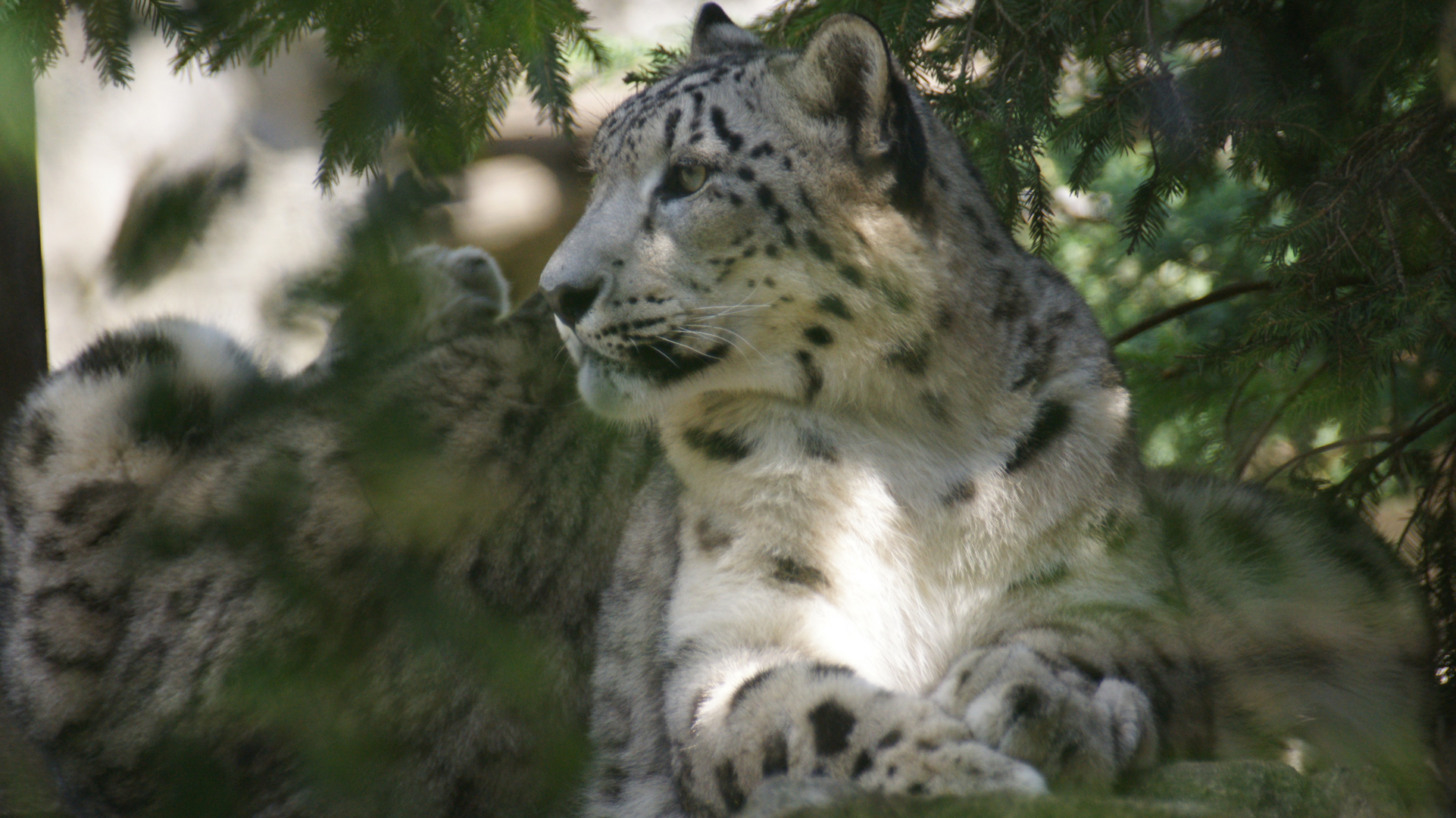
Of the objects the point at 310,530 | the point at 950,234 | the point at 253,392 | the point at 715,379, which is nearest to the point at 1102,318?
the point at 950,234

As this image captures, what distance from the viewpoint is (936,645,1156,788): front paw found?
89.4 inches

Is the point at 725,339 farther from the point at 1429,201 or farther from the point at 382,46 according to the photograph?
the point at 1429,201

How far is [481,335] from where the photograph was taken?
3988 mm

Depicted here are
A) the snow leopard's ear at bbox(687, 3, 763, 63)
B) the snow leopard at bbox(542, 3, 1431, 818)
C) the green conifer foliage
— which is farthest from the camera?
the snow leopard's ear at bbox(687, 3, 763, 63)

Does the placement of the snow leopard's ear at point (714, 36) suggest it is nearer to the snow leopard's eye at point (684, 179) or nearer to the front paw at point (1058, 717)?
the snow leopard's eye at point (684, 179)

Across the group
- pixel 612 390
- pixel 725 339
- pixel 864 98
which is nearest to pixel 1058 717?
pixel 725 339

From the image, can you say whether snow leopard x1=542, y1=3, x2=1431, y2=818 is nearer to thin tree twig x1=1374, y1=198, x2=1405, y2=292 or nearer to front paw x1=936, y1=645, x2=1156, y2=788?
front paw x1=936, y1=645, x2=1156, y2=788

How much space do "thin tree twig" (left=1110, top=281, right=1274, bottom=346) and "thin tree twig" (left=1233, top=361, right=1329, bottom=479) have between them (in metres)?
0.45

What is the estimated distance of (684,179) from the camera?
9.91 ft

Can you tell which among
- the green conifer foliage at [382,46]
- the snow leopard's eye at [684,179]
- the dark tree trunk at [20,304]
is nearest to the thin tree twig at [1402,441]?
the snow leopard's eye at [684,179]

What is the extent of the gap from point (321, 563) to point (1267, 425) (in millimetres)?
4446

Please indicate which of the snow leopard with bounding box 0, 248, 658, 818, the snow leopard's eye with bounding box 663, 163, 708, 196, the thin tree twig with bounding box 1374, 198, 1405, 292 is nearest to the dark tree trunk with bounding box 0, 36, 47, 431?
the snow leopard with bounding box 0, 248, 658, 818

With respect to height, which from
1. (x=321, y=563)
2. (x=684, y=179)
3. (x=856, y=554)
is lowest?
(x=321, y=563)

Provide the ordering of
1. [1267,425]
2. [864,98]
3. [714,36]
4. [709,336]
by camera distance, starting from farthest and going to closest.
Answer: [1267,425]
[714,36]
[864,98]
[709,336]
